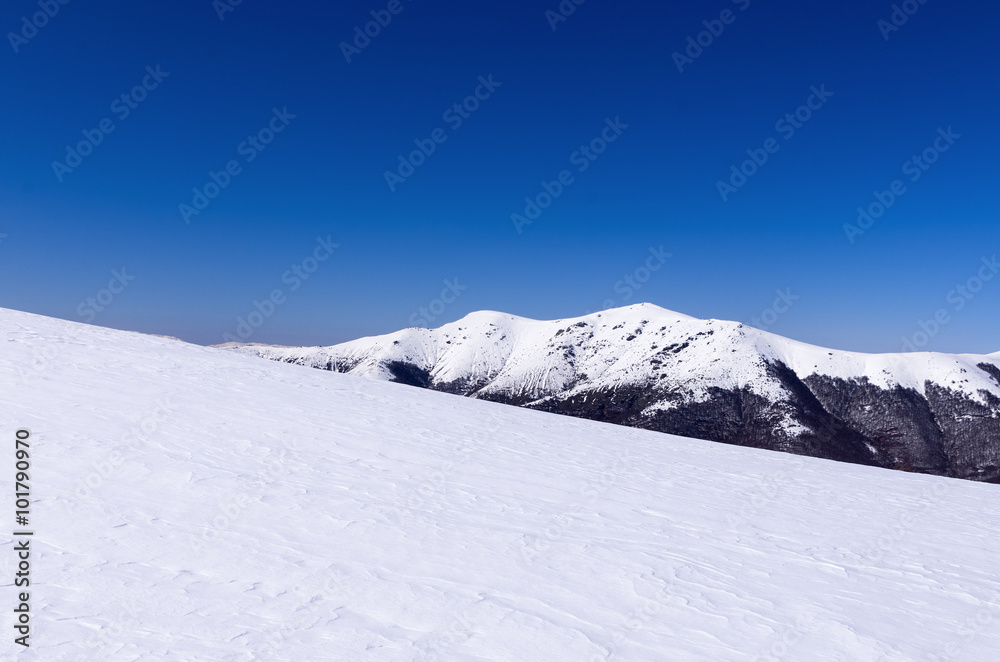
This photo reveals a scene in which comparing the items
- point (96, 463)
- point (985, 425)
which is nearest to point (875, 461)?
point (985, 425)

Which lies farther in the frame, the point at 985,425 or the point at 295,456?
the point at 985,425

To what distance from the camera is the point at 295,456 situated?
10.5 metres

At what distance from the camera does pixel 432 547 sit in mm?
7332

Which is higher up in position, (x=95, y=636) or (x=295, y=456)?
(x=295, y=456)

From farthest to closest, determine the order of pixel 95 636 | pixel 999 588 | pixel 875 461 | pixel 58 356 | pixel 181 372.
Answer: pixel 875 461 → pixel 181 372 → pixel 58 356 → pixel 999 588 → pixel 95 636

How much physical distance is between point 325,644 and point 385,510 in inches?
134

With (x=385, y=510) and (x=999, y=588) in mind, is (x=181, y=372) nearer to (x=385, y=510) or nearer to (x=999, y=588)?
(x=385, y=510)

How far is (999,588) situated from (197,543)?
1101cm

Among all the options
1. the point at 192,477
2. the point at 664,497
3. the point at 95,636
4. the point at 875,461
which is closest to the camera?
the point at 95,636

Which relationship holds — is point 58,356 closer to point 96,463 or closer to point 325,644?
point 96,463

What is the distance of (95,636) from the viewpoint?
15.5ft

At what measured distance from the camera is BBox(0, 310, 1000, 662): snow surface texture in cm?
531

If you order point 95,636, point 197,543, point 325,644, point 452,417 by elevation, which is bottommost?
point 325,644

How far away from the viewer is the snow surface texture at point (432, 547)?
5312mm
